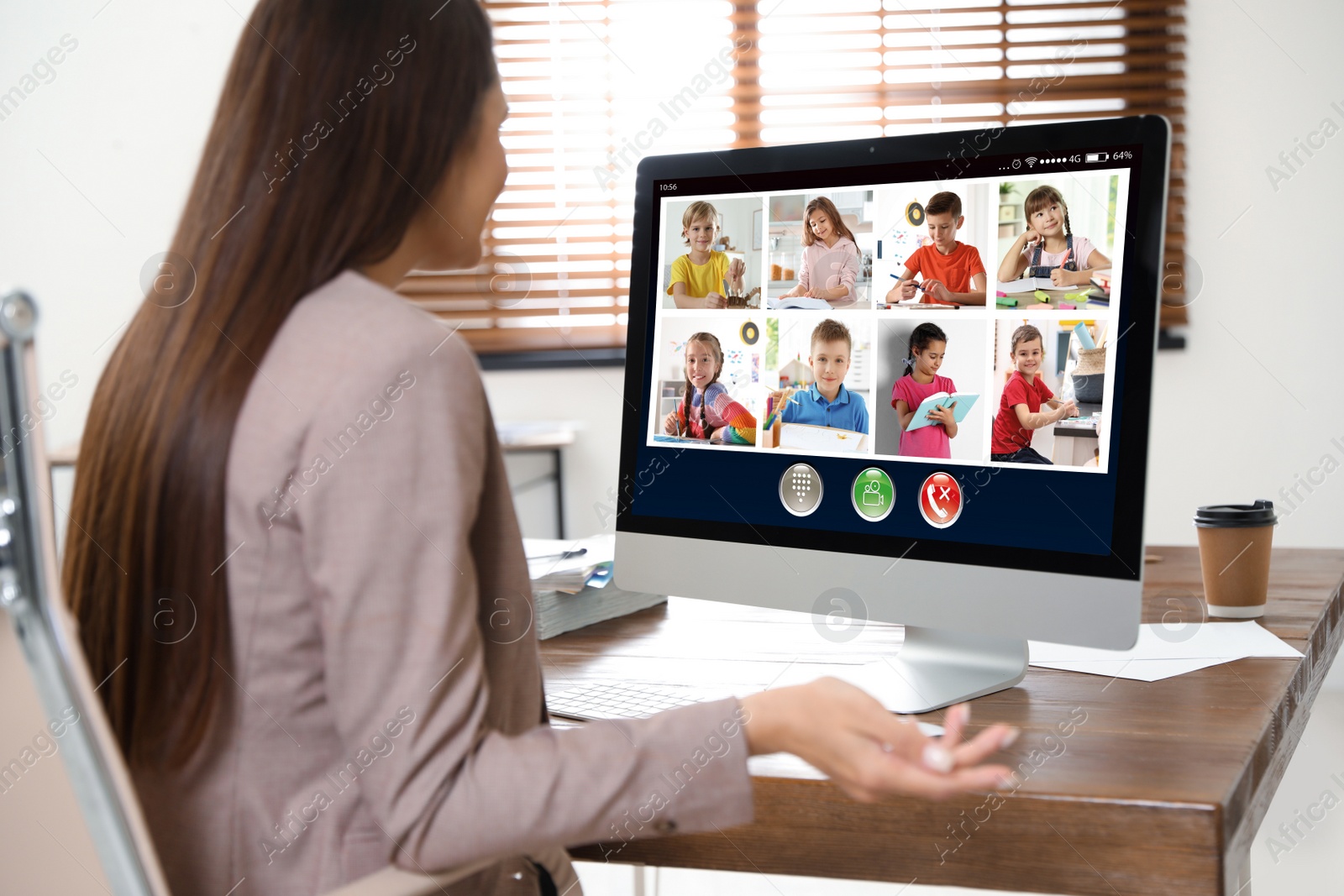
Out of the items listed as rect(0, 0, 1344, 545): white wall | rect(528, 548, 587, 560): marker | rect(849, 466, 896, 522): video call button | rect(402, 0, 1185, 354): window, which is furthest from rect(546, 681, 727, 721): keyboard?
rect(402, 0, 1185, 354): window

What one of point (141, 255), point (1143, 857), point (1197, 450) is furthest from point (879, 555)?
point (141, 255)

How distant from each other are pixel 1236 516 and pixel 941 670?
44 centimetres

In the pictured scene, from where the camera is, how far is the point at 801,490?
3.05 feet

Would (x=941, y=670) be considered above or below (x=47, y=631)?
below

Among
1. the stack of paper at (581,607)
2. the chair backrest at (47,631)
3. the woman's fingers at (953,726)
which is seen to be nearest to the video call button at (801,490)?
the stack of paper at (581,607)

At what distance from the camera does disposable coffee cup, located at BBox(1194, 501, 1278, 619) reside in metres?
1.09

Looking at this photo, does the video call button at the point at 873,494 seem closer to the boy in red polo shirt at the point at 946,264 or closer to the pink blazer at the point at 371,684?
the boy in red polo shirt at the point at 946,264

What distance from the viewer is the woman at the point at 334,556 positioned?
536 mm

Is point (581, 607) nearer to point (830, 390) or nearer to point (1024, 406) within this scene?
point (830, 390)

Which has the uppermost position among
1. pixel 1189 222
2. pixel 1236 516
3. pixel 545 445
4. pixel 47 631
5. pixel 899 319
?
pixel 1189 222

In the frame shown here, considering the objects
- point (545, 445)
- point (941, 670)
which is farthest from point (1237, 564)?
point (545, 445)

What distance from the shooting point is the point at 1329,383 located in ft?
8.84

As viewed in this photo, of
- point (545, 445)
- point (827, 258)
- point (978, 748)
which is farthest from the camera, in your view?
point (545, 445)

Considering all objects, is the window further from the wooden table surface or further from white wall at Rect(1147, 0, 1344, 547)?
the wooden table surface
